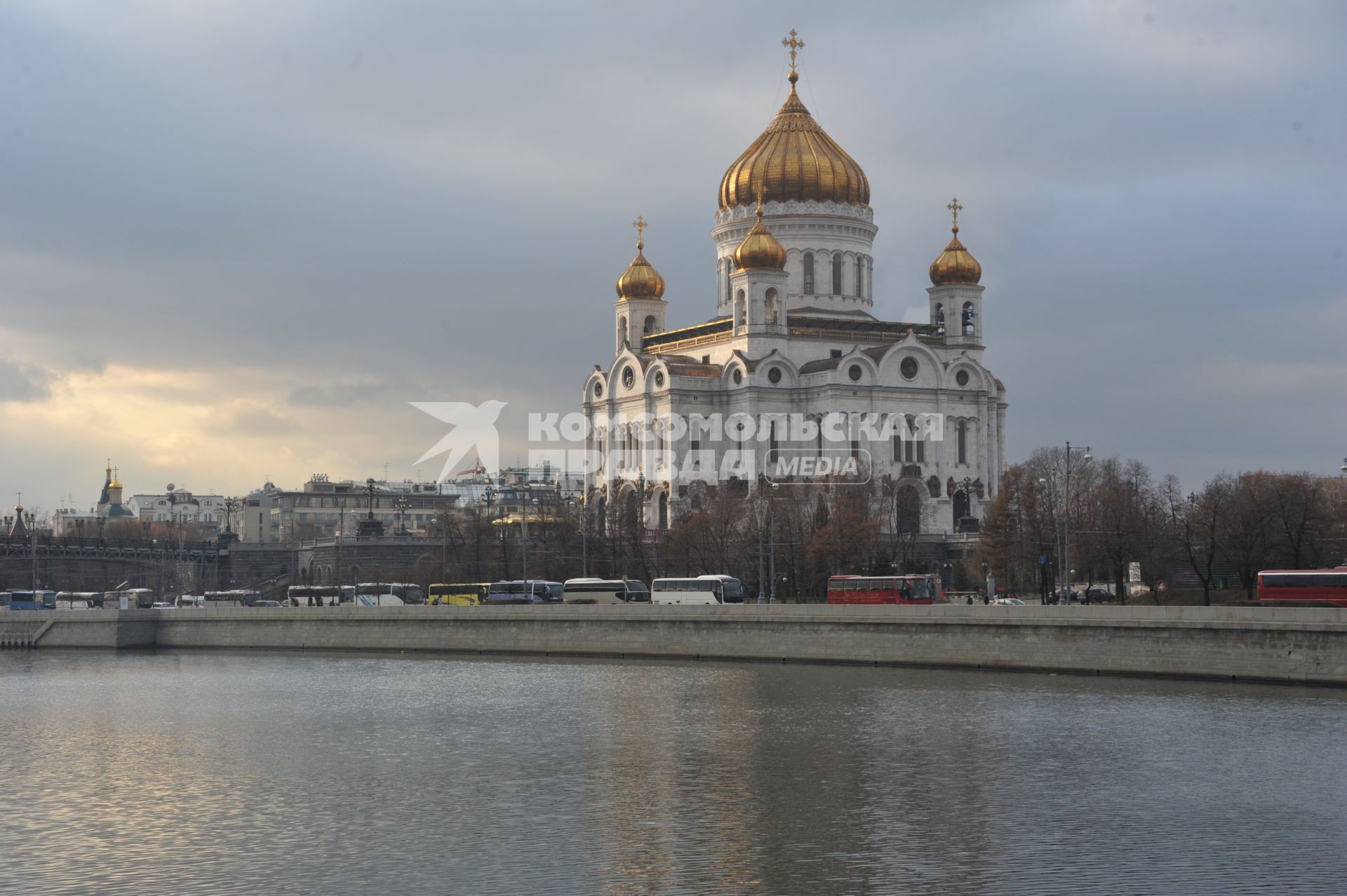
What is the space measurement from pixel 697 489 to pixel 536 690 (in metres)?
33.1

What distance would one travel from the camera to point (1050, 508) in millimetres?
53438

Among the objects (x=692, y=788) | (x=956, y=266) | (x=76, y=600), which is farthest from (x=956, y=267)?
(x=692, y=788)

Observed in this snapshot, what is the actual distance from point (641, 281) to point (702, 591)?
30947mm

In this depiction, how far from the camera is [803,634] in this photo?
38.7m

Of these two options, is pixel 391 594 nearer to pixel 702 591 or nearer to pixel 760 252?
pixel 702 591

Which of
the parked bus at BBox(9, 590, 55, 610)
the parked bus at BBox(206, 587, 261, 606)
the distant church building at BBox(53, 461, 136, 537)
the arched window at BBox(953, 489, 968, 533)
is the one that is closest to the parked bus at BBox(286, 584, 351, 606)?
the parked bus at BBox(206, 587, 261, 606)

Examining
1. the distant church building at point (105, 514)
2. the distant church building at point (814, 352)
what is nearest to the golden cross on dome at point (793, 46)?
the distant church building at point (814, 352)

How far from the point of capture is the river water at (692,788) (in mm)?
18312

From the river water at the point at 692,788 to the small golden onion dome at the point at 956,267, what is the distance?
38987 millimetres

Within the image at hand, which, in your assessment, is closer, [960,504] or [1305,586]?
[1305,586]

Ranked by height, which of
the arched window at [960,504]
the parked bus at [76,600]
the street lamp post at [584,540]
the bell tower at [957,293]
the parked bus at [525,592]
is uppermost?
the bell tower at [957,293]

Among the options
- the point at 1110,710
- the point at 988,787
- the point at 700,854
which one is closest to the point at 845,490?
the point at 1110,710

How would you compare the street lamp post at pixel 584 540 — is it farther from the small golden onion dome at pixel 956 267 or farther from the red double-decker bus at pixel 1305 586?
the red double-decker bus at pixel 1305 586

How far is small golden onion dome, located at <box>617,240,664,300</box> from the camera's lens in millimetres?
77312
